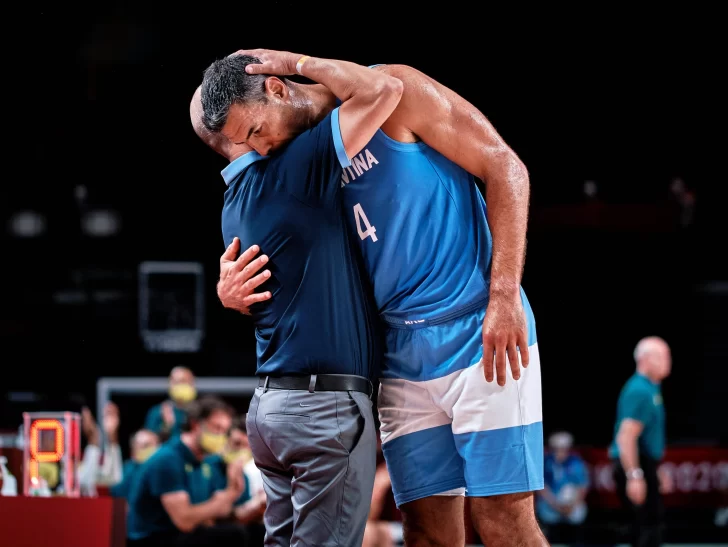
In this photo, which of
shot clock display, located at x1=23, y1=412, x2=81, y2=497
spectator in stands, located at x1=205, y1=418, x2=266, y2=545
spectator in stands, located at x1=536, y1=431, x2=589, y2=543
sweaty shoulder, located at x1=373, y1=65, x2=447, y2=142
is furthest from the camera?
spectator in stands, located at x1=536, y1=431, x2=589, y2=543

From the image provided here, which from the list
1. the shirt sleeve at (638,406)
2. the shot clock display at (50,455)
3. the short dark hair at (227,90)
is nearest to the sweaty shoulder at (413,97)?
the short dark hair at (227,90)

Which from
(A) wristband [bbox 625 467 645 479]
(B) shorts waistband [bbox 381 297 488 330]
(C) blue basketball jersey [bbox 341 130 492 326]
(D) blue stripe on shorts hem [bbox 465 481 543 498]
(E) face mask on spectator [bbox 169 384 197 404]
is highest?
(C) blue basketball jersey [bbox 341 130 492 326]

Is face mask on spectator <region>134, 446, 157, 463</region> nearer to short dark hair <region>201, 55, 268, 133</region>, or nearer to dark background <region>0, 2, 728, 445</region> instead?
dark background <region>0, 2, 728, 445</region>

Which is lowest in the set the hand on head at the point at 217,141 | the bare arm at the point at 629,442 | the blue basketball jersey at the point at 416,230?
the bare arm at the point at 629,442

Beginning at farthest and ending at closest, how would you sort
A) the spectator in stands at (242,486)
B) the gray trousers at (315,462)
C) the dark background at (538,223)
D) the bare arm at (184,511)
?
the dark background at (538,223)
the spectator in stands at (242,486)
the bare arm at (184,511)
the gray trousers at (315,462)

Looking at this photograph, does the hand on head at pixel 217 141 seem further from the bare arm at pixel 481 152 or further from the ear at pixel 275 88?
the bare arm at pixel 481 152

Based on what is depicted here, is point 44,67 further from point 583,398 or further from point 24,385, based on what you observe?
point 583,398

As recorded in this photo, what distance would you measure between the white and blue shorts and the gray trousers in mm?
249

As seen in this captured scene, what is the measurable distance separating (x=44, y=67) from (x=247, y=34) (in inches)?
191

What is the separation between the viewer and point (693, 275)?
1544cm

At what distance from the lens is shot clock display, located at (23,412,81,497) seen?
13.8 feet

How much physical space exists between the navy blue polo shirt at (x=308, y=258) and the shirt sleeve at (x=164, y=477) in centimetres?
314

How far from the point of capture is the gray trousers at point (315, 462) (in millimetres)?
2609

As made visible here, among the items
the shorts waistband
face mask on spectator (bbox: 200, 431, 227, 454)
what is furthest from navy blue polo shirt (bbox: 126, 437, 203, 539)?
the shorts waistband
